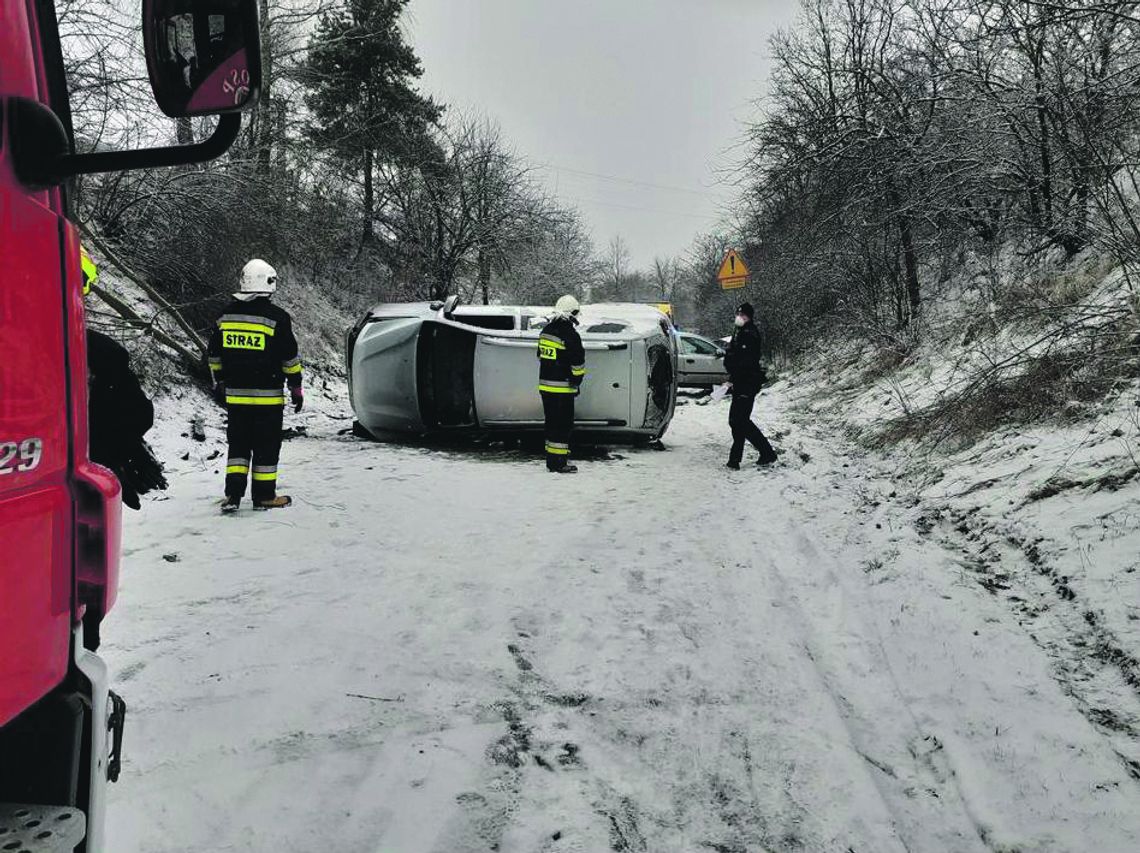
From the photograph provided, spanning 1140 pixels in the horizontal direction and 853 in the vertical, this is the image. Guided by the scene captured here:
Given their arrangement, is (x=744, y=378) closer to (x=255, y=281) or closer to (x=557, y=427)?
(x=557, y=427)

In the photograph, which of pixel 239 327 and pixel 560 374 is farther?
pixel 560 374

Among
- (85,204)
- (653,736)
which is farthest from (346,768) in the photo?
(85,204)

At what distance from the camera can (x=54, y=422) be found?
1.39m

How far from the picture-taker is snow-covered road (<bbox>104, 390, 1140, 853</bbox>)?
2.27 meters

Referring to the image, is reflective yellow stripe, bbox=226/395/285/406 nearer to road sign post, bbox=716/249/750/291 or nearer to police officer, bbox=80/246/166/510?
police officer, bbox=80/246/166/510

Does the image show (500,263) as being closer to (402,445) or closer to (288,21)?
(288,21)

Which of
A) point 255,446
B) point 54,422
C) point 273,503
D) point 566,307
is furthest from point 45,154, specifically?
point 566,307

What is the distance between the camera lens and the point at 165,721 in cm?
272

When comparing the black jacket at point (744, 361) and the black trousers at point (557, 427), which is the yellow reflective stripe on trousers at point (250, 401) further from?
the black jacket at point (744, 361)

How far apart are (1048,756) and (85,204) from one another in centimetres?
1193

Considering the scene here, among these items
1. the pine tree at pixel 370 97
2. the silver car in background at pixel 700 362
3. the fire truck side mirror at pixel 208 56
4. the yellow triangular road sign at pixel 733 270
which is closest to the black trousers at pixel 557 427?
the fire truck side mirror at pixel 208 56

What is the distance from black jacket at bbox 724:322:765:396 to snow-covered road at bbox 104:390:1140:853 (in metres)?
2.79

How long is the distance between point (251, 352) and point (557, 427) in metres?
3.37

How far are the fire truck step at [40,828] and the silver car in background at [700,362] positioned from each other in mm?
17396
